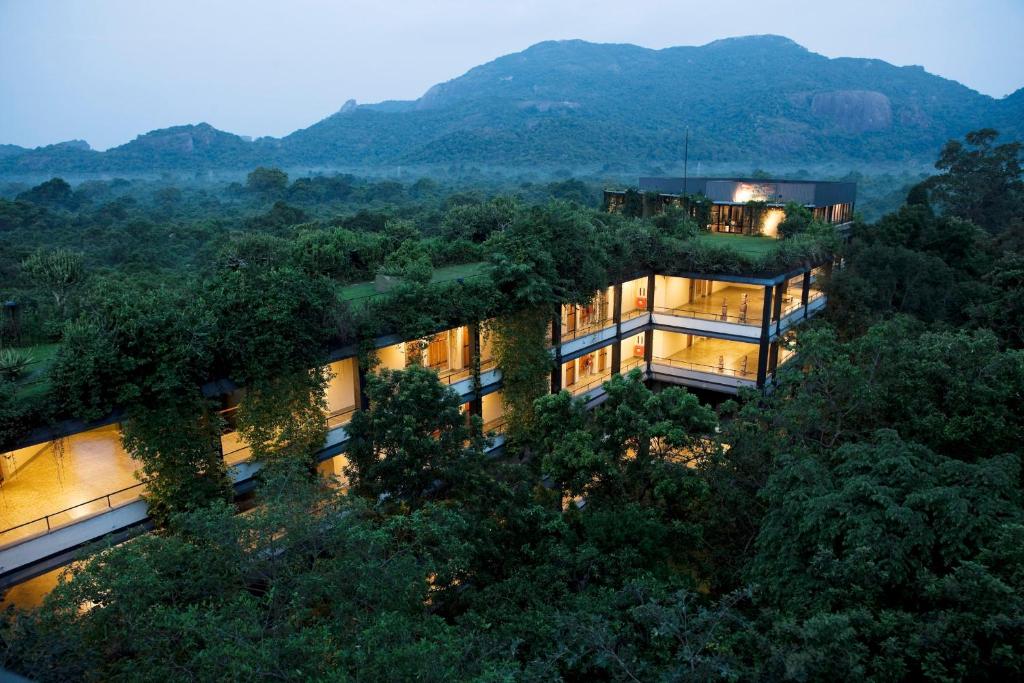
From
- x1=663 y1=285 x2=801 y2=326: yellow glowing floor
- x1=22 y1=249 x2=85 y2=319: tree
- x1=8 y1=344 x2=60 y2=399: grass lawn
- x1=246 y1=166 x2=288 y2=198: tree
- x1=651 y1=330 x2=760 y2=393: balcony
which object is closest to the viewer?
x1=8 y1=344 x2=60 y2=399: grass lawn

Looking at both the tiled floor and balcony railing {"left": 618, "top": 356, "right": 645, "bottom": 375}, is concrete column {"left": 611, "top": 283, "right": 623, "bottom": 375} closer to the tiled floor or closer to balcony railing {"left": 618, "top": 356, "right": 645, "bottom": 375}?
balcony railing {"left": 618, "top": 356, "right": 645, "bottom": 375}

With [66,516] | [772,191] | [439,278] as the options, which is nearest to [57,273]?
[66,516]

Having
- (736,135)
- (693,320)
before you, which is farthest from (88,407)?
(736,135)

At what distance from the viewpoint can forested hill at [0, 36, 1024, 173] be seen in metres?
113

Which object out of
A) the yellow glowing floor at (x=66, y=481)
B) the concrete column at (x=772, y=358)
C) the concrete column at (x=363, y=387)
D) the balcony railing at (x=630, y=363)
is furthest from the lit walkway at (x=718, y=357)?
the yellow glowing floor at (x=66, y=481)

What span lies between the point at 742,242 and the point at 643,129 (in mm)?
94150

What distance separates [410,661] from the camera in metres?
7.90

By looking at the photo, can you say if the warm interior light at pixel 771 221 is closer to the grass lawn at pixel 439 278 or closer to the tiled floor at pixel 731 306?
the tiled floor at pixel 731 306

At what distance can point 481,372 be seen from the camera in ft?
74.8

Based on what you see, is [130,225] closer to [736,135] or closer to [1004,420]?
[1004,420]

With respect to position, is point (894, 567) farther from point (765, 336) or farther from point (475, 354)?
point (765, 336)

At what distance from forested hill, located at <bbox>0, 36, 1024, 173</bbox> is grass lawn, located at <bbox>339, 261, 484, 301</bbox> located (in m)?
85.3

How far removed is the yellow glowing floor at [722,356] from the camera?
29391mm

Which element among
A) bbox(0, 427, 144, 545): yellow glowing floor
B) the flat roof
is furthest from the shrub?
the flat roof
